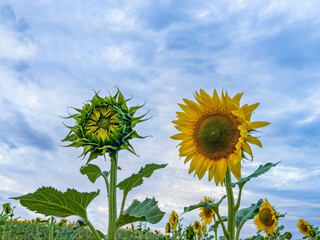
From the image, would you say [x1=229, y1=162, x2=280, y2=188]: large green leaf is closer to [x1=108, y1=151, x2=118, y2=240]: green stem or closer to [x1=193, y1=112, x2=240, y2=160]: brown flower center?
[x1=193, y1=112, x2=240, y2=160]: brown flower center

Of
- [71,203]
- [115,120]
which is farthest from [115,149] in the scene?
[71,203]

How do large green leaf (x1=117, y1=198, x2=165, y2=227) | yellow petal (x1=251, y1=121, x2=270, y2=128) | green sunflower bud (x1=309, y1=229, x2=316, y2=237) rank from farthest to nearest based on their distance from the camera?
green sunflower bud (x1=309, y1=229, x2=316, y2=237)
yellow petal (x1=251, y1=121, x2=270, y2=128)
large green leaf (x1=117, y1=198, x2=165, y2=227)

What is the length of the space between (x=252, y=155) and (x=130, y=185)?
133 centimetres

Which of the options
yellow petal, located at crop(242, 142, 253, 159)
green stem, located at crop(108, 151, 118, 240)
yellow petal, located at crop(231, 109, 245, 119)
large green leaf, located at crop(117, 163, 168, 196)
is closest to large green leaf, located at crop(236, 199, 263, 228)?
yellow petal, located at crop(242, 142, 253, 159)

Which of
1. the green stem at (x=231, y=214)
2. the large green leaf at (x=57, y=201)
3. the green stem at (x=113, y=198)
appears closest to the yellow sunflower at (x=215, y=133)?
the green stem at (x=231, y=214)

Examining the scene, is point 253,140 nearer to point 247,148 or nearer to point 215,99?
point 247,148

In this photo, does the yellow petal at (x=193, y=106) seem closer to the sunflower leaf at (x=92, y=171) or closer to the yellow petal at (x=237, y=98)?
the yellow petal at (x=237, y=98)

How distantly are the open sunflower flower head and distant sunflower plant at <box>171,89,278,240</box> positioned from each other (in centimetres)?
94

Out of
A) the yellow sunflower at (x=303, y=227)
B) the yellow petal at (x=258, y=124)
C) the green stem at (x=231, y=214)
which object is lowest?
the green stem at (x=231, y=214)

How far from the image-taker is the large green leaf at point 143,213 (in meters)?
2.32

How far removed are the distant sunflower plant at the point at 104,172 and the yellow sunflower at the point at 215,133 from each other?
1.01 metres

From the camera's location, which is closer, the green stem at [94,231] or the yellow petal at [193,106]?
the green stem at [94,231]

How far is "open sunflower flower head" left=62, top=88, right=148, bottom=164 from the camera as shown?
268 centimetres

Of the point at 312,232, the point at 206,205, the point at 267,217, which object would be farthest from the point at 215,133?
the point at 312,232
